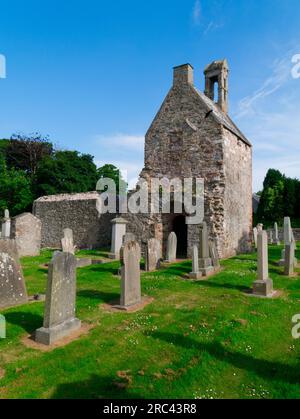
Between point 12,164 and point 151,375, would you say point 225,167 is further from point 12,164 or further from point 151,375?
point 12,164

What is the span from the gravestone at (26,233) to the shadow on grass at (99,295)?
10343mm

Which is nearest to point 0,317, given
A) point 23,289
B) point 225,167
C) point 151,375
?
point 23,289

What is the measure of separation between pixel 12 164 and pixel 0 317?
43.8 meters

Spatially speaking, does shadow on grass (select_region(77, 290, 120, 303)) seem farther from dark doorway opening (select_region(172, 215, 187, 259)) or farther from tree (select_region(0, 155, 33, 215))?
tree (select_region(0, 155, 33, 215))

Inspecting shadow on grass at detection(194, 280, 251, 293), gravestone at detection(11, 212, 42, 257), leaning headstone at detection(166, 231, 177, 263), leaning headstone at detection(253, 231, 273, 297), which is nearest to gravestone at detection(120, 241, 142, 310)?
shadow on grass at detection(194, 280, 251, 293)

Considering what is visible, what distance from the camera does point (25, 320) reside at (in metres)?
6.89

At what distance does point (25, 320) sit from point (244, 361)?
15.0 ft

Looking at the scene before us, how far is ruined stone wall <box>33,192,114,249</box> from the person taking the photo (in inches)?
908

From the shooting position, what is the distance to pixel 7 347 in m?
5.68

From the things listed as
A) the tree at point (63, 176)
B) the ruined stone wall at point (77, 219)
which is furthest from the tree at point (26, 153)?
the ruined stone wall at point (77, 219)

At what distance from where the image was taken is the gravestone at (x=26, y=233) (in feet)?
60.6

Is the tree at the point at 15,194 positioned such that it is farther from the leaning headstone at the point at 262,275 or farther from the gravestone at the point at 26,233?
the leaning headstone at the point at 262,275

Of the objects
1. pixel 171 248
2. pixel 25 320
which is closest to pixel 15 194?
pixel 171 248

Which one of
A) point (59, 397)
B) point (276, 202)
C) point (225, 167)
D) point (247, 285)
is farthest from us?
point (276, 202)
